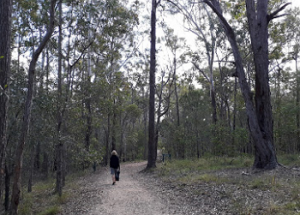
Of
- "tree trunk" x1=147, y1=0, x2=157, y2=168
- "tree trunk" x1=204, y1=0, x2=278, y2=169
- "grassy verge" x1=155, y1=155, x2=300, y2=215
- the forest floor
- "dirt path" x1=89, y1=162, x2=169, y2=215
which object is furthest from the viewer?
"tree trunk" x1=147, y1=0, x2=157, y2=168

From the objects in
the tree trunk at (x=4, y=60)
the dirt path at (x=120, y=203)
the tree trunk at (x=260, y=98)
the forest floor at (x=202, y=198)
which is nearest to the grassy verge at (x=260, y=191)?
the forest floor at (x=202, y=198)

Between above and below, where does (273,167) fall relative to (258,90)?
below

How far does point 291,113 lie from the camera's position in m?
20.1

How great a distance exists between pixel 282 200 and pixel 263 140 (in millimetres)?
4938

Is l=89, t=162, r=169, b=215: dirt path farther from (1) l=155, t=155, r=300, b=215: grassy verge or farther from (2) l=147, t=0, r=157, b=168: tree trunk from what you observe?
(2) l=147, t=0, r=157, b=168: tree trunk

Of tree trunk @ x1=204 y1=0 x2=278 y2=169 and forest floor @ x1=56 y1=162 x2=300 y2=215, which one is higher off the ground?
tree trunk @ x1=204 y1=0 x2=278 y2=169

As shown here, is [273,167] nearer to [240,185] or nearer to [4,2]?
[240,185]

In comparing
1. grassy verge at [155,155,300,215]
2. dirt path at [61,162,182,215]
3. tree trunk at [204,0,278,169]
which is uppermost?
tree trunk at [204,0,278,169]

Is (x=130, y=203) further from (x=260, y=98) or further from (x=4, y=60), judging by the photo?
(x=260, y=98)

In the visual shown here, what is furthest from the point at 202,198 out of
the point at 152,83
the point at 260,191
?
the point at 152,83

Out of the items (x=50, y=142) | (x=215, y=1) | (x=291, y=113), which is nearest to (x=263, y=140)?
(x=215, y=1)

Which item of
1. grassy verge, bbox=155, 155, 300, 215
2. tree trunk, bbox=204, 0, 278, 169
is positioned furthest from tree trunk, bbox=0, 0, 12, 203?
tree trunk, bbox=204, 0, 278, 169

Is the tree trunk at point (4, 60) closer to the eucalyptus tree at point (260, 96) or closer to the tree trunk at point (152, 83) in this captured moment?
the eucalyptus tree at point (260, 96)

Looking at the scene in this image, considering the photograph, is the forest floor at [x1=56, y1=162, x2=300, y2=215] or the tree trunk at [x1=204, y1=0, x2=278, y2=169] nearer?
the forest floor at [x1=56, y1=162, x2=300, y2=215]
